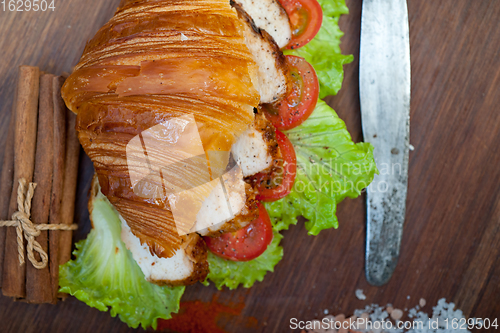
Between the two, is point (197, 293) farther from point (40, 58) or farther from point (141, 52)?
point (40, 58)

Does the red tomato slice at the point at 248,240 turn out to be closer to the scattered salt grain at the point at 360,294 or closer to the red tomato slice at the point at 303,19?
the scattered salt grain at the point at 360,294

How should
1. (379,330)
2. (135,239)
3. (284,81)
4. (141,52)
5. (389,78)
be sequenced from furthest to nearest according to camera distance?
1. (379,330)
2. (389,78)
3. (135,239)
4. (284,81)
5. (141,52)

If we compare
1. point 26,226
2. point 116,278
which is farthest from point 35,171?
point 116,278

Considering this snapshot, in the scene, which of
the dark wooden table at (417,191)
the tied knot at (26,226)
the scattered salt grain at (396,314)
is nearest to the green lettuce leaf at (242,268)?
the dark wooden table at (417,191)

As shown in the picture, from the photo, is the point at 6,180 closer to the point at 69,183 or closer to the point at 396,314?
the point at 69,183

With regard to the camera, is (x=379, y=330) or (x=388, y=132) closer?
(x=388, y=132)

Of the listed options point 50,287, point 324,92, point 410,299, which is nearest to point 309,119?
point 324,92

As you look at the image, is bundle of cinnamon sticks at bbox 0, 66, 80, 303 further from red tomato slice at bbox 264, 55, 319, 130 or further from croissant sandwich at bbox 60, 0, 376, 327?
red tomato slice at bbox 264, 55, 319, 130
